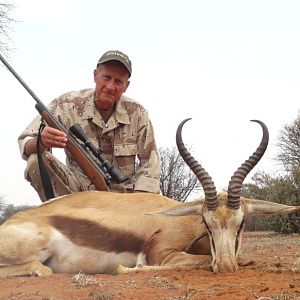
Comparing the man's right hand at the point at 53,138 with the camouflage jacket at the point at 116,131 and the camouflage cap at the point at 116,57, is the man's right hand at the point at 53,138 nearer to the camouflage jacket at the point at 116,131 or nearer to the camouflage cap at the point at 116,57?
the camouflage jacket at the point at 116,131

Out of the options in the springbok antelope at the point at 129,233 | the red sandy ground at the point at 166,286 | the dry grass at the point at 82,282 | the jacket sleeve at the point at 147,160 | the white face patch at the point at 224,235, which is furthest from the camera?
the jacket sleeve at the point at 147,160

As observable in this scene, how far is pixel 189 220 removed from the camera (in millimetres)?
4051

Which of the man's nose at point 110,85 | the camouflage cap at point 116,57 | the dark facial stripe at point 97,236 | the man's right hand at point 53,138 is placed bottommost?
the dark facial stripe at point 97,236

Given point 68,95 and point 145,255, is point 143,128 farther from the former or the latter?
point 145,255

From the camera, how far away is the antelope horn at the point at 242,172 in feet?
12.1

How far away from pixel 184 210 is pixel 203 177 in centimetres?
27

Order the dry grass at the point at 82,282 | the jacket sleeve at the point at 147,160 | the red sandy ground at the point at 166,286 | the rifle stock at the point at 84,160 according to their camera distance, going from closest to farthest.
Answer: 1. the red sandy ground at the point at 166,286
2. the dry grass at the point at 82,282
3. the rifle stock at the point at 84,160
4. the jacket sleeve at the point at 147,160

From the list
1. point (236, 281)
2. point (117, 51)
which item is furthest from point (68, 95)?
point (236, 281)

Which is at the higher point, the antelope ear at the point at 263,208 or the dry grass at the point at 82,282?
the antelope ear at the point at 263,208

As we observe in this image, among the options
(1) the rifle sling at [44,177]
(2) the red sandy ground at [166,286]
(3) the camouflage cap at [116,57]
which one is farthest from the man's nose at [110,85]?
(2) the red sandy ground at [166,286]

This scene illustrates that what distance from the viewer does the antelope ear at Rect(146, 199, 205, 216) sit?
12.6ft

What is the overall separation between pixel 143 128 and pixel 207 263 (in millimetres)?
2206

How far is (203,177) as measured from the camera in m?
3.86

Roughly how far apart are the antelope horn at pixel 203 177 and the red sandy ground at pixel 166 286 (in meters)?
0.50
